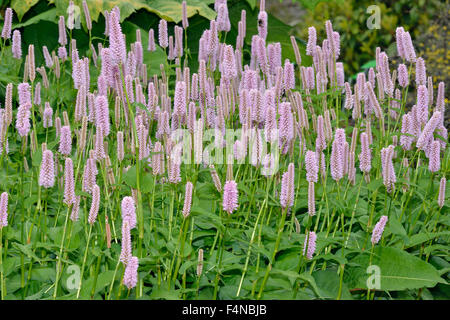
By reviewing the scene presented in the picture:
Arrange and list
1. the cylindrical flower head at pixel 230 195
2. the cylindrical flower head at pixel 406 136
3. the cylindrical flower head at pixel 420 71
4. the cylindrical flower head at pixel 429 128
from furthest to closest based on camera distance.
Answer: the cylindrical flower head at pixel 420 71, the cylindrical flower head at pixel 406 136, the cylindrical flower head at pixel 429 128, the cylindrical flower head at pixel 230 195

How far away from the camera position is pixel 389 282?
2.03 m

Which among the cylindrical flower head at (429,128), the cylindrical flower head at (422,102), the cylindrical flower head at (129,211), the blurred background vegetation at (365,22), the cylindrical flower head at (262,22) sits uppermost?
the blurred background vegetation at (365,22)

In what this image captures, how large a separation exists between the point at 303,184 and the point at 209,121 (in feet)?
1.62

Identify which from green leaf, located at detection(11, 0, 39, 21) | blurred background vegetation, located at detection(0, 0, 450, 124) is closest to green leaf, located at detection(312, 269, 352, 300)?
blurred background vegetation, located at detection(0, 0, 450, 124)

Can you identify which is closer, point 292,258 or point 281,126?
point 281,126

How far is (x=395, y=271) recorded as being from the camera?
2047 millimetres

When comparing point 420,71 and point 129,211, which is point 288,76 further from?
point 129,211

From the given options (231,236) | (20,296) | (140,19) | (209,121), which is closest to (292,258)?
(231,236)

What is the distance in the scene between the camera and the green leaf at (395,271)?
78.4 inches

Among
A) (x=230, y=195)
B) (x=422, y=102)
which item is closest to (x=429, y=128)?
(x=422, y=102)

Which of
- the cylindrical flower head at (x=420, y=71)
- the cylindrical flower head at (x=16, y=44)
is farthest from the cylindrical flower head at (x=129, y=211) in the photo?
the cylindrical flower head at (x=16, y=44)

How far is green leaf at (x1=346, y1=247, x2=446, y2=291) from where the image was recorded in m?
1.99

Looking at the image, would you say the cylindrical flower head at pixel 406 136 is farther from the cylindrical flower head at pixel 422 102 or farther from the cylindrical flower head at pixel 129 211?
the cylindrical flower head at pixel 129 211
